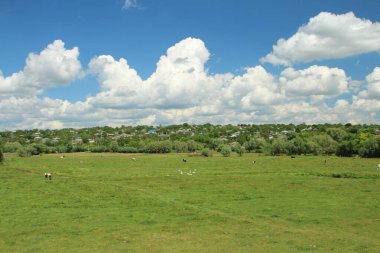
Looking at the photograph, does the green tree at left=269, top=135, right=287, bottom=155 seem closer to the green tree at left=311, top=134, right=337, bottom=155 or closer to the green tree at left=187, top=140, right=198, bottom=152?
the green tree at left=311, top=134, right=337, bottom=155

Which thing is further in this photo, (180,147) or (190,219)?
(180,147)

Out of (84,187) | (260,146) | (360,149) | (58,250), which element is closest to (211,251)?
(58,250)

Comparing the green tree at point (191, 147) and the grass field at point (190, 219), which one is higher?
the green tree at point (191, 147)

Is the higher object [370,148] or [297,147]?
[370,148]

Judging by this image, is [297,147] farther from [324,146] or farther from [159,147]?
[159,147]

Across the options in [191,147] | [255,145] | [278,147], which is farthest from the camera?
[191,147]

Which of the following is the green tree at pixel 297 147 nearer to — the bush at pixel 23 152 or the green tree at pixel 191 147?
the green tree at pixel 191 147

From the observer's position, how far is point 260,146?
535ft

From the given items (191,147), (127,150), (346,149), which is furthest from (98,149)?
(346,149)

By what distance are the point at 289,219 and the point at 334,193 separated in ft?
53.9

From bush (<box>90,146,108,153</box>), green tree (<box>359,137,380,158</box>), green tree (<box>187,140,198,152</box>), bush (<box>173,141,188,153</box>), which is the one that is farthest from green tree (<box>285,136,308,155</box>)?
bush (<box>90,146,108,153</box>)

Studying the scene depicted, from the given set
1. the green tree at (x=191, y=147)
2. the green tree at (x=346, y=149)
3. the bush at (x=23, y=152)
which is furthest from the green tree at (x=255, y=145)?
the bush at (x=23, y=152)

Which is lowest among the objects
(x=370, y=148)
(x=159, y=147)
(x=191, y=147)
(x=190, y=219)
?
(x=190, y=219)

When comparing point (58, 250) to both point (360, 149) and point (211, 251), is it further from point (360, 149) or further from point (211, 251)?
point (360, 149)
